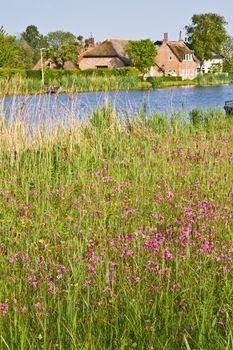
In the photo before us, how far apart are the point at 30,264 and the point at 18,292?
0.57 metres

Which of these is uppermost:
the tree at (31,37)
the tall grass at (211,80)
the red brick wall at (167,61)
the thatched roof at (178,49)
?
the tree at (31,37)

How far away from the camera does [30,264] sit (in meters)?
3.83

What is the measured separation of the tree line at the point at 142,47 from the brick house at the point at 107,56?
60.1 inches

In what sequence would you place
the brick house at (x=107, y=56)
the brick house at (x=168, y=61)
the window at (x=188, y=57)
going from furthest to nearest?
the window at (x=188, y=57)
the brick house at (x=168, y=61)
the brick house at (x=107, y=56)

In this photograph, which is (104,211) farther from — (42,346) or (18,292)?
(42,346)

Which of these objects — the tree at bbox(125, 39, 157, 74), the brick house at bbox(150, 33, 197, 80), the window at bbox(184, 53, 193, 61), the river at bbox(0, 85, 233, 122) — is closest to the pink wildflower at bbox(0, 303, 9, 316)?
the river at bbox(0, 85, 233, 122)

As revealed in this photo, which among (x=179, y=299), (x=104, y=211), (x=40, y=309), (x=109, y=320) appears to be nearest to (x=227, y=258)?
(x=179, y=299)

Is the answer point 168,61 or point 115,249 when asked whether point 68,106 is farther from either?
point 168,61

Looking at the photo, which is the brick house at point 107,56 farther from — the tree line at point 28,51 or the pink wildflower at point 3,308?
the pink wildflower at point 3,308

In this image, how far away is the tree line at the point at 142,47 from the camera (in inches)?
2490

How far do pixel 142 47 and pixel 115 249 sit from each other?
222ft

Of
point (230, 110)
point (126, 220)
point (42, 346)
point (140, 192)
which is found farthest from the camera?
point (230, 110)

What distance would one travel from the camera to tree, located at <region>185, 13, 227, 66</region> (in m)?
90.3

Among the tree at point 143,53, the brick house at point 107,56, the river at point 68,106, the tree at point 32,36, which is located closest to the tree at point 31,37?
the tree at point 32,36
